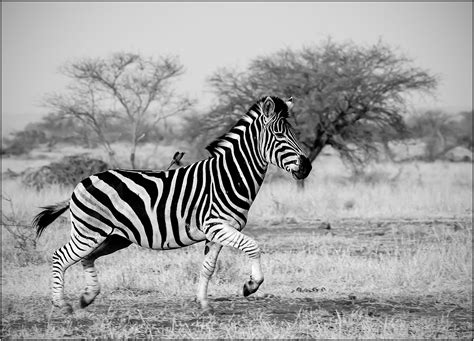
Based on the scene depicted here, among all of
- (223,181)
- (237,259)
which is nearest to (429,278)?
(237,259)

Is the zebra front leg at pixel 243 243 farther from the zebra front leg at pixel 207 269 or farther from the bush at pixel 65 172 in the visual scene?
the bush at pixel 65 172

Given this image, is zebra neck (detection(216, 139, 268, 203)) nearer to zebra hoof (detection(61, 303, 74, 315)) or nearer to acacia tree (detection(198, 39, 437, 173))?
zebra hoof (detection(61, 303, 74, 315))

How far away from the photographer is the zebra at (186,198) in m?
6.07

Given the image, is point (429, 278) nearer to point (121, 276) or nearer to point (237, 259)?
point (237, 259)

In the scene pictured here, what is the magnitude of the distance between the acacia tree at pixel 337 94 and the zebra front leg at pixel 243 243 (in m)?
13.9

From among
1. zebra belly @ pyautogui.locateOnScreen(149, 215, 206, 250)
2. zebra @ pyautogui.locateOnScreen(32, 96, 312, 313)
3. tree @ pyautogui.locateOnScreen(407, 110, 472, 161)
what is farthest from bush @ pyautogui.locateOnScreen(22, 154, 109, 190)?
tree @ pyautogui.locateOnScreen(407, 110, 472, 161)

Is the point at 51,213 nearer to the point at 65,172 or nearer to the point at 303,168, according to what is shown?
the point at 303,168

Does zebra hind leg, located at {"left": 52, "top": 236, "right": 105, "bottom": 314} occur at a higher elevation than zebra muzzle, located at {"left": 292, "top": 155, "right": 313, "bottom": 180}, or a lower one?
lower

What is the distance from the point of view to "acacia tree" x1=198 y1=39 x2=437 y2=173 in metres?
19.9

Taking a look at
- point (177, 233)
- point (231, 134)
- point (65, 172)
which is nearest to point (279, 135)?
point (231, 134)

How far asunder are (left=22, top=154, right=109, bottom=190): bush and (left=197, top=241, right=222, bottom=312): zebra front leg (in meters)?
12.5

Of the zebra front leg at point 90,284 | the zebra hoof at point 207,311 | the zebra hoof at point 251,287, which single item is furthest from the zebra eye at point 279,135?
the zebra front leg at point 90,284

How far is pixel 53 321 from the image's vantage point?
624cm

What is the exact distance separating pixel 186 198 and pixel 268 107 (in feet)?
3.54
